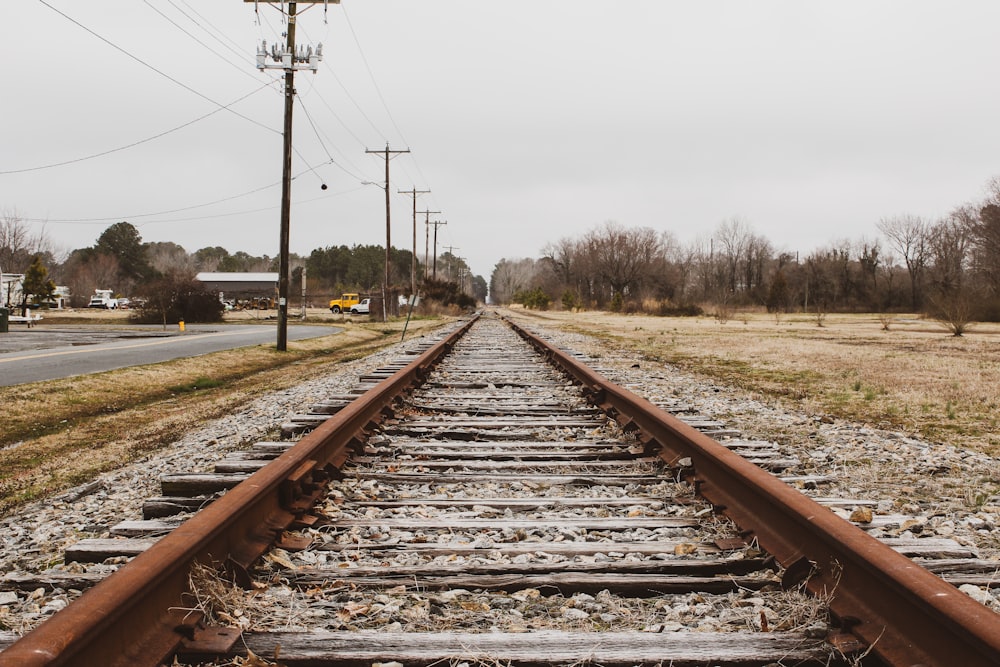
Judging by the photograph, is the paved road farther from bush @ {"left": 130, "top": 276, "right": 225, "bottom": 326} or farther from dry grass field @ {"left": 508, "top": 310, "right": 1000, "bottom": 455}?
dry grass field @ {"left": 508, "top": 310, "right": 1000, "bottom": 455}

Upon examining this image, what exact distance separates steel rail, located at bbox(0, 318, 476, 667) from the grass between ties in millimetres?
2347

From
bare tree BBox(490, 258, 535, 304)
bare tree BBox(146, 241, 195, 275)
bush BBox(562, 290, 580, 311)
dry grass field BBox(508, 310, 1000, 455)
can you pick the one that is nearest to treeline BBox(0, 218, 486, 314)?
bare tree BBox(146, 241, 195, 275)

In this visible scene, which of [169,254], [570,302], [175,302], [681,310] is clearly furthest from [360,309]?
[169,254]

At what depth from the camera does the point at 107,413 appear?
27.8 feet

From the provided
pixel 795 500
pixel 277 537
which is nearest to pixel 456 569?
pixel 277 537

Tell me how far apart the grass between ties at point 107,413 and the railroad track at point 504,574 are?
236 cm

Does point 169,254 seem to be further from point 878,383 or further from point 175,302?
point 878,383

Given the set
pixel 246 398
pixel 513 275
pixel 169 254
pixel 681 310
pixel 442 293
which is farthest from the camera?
pixel 513 275

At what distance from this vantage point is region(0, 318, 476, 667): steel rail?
4.77ft

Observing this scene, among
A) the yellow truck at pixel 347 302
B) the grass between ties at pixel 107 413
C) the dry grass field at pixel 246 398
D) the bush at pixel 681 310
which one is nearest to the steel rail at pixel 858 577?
the dry grass field at pixel 246 398

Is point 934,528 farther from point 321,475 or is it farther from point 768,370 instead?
point 768,370

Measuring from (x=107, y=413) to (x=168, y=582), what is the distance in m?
7.65

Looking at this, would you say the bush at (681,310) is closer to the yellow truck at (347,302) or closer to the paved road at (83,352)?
the yellow truck at (347,302)

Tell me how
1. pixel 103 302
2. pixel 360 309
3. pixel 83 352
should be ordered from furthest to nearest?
pixel 103 302 < pixel 360 309 < pixel 83 352
